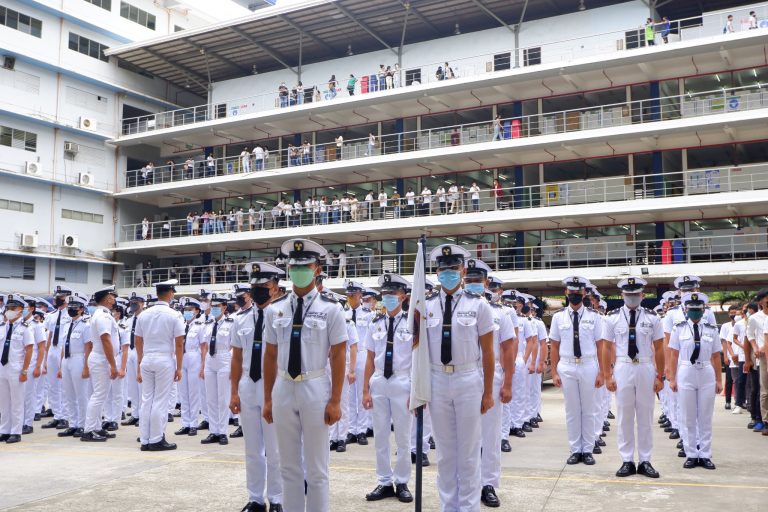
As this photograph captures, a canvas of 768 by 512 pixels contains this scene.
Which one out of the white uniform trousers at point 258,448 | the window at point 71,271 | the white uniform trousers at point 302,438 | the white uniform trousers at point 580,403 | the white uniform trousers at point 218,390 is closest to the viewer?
the white uniform trousers at point 302,438

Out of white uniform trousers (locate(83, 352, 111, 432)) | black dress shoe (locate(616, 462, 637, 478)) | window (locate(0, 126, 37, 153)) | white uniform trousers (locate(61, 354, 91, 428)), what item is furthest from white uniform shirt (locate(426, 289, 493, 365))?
window (locate(0, 126, 37, 153))

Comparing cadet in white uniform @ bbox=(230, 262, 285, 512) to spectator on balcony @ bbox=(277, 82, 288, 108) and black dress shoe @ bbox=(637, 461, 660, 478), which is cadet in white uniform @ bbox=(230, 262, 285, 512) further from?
spectator on balcony @ bbox=(277, 82, 288, 108)

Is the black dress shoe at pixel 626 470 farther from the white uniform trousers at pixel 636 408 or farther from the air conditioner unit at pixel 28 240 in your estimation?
the air conditioner unit at pixel 28 240

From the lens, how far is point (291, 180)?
39531 mm

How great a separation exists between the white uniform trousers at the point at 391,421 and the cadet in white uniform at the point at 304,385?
1869 millimetres

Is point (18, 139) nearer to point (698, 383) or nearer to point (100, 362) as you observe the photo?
point (100, 362)

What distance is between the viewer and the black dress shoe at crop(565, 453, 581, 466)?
31.3ft

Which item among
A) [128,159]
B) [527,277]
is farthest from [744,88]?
[128,159]

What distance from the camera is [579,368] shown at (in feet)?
32.1

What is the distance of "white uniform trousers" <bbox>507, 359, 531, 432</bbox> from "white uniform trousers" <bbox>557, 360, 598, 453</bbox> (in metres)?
2.63

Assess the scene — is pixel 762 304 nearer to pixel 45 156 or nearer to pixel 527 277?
pixel 527 277

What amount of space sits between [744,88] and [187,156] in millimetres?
31457

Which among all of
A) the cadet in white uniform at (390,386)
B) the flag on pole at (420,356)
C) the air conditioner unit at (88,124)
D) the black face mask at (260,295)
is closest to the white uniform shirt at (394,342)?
the cadet in white uniform at (390,386)

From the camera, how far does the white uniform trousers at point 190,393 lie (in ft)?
41.8
